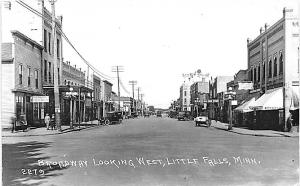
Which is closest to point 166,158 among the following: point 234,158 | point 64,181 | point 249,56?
point 234,158

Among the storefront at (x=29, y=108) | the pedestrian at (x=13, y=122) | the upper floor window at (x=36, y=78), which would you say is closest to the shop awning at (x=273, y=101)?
the storefront at (x=29, y=108)

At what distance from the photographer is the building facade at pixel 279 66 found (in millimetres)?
25312

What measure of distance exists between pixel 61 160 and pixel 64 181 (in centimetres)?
318

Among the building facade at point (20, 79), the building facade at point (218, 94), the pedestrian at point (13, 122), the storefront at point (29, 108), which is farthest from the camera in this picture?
the building facade at point (218, 94)

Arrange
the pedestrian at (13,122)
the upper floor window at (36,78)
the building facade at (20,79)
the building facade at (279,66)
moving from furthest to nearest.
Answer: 1. the upper floor window at (36,78)
2. the building facade at (20,79)
3. the pedestrian at (13,122)
4. the building facade at (279,66)

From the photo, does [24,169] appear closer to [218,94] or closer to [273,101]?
[273,101]

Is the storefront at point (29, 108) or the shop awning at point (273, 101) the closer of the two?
the shop awning at point (273, 101)

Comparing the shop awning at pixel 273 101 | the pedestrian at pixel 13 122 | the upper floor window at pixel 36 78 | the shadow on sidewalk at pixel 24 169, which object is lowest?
the shadow on sidewalk at pixel 24 169

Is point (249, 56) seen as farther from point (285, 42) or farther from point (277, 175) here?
point (277, 175)

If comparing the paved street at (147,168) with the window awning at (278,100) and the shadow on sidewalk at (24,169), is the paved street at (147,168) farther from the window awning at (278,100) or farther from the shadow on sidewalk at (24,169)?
the window awning at (278,100)

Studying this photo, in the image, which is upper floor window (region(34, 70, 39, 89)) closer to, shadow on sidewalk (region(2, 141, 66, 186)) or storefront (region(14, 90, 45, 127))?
storefront (region(14, 90, 45, 127))

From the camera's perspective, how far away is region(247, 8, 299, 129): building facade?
2531 cm

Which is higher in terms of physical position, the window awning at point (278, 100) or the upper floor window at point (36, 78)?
the upper floor window at point (36, 78)

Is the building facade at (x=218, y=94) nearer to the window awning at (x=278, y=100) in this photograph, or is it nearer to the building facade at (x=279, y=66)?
the building facade at (x=279, y=66)
